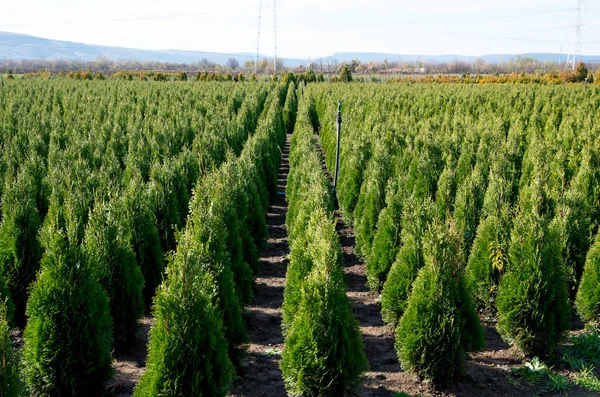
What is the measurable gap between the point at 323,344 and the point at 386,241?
3248 millimetres

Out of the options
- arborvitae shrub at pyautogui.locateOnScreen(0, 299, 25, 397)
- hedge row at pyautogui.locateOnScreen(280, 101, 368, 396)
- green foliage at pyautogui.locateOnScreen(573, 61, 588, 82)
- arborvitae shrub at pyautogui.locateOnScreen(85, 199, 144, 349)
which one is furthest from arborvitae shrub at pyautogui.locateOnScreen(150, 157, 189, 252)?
green foliage at pyautogui.locateOnScreen(573, 61, 588, 82)

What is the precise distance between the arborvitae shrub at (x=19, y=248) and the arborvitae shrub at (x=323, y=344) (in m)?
4.01

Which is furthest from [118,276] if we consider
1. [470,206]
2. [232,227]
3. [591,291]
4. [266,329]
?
[591,291]

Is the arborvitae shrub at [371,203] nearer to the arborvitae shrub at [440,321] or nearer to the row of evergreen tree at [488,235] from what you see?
the row of evergreen tree at [488,235]

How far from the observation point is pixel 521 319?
21.6 feet

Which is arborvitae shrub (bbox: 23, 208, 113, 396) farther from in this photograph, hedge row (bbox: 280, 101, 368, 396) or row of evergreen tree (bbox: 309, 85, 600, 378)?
row of evergreen tree (bbox: 309, 85, 600, 378)

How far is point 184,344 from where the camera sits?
15.6ft

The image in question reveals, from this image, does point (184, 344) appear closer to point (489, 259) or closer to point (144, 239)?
point (144, 239)

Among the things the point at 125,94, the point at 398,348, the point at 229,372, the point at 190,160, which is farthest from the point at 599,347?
the point at 125,94

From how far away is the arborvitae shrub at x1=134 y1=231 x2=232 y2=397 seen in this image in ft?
15.5

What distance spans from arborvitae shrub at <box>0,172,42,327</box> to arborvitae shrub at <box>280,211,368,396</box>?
13.2 ft

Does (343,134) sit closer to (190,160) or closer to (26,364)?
(190,160)

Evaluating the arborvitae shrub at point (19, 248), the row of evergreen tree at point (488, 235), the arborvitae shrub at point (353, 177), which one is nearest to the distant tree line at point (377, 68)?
the arborvitae shrub at point (353, 177)

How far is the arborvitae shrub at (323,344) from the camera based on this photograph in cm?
522
